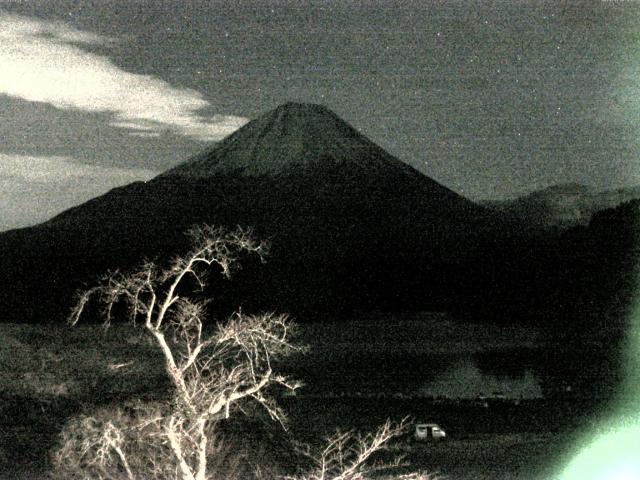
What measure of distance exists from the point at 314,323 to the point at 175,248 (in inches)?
2111

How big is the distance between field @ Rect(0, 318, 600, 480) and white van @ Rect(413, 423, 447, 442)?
447mm

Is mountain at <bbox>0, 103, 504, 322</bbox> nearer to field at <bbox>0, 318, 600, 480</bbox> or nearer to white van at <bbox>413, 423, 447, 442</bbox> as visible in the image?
field at <bbox>0, 318, 600, 480</bbox>

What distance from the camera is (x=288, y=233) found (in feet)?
477

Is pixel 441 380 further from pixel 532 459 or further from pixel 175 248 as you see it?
pixel 175 248

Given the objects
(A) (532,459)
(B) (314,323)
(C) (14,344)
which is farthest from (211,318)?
(A) (532,459)

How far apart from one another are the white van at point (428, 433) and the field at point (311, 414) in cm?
45

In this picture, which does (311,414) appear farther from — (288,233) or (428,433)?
(288,233)

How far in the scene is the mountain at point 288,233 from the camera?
3762 inches

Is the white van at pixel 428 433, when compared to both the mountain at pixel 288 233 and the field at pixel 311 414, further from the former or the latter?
the mountain at pixel 288 233

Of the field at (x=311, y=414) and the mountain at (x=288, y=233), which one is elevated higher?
the mountain at (x=288, y=233)

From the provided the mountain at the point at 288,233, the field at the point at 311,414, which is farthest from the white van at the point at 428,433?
the mountain at the point at 288,233

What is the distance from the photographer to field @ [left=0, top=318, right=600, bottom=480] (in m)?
25.5

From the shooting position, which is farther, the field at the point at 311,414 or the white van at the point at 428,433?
the white van at the point at 428,433

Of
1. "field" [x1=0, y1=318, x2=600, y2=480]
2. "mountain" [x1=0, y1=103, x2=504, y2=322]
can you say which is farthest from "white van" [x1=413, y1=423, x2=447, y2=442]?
"mountain" [x1=0, y1=103, x2=504, y2=322]
